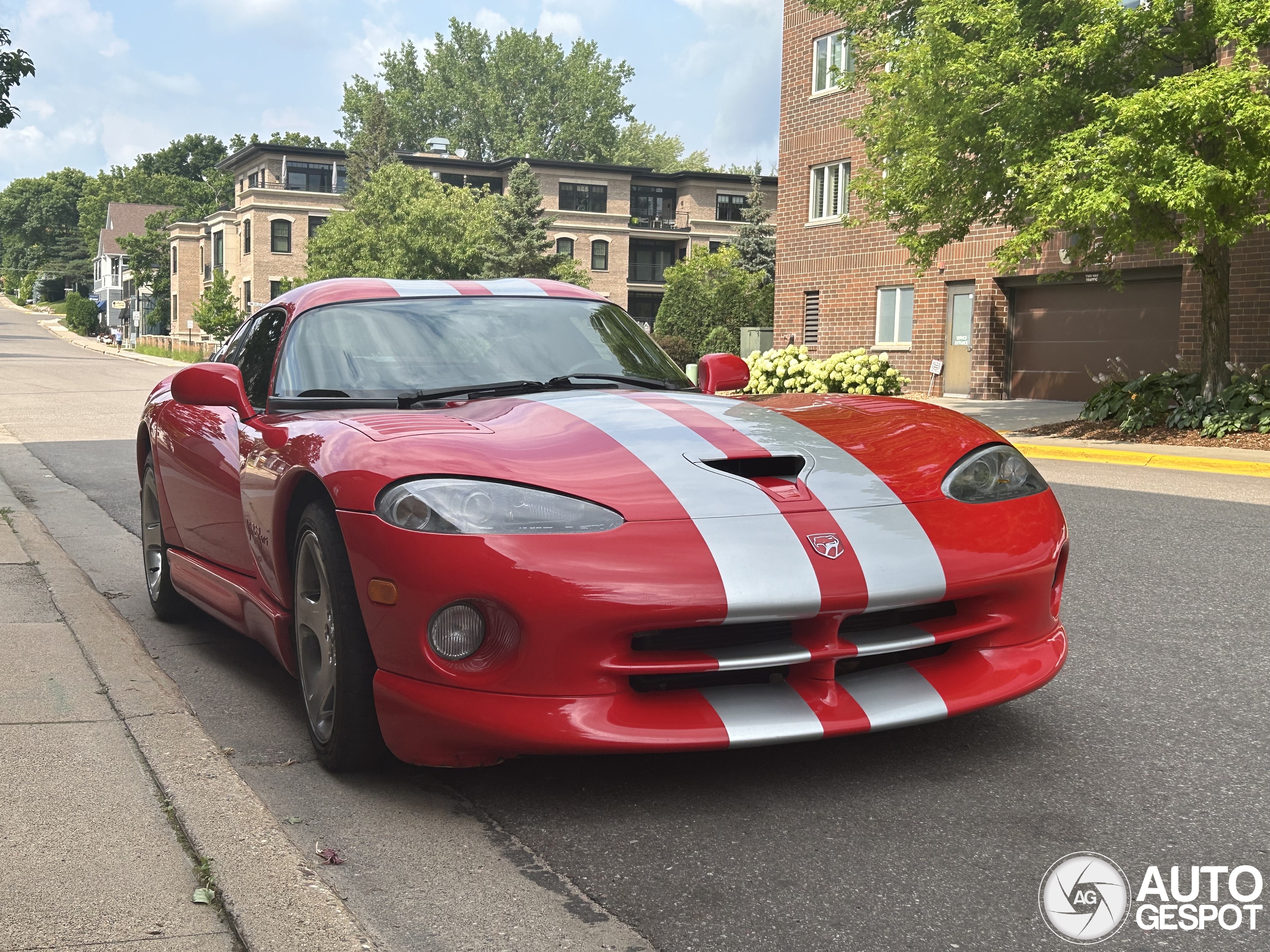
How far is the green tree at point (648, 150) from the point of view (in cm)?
11019

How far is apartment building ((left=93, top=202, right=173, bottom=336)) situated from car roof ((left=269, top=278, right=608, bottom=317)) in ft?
336

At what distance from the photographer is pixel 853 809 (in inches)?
128

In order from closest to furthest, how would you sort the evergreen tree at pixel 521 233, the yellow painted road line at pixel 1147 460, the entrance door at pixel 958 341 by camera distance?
the yellow painted road line at pixel 1147 460, the entrance door at pixel 958 341, the evergreen tree at pixel 521 233

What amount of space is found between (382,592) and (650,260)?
230 ft

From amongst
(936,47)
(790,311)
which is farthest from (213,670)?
(790,311)

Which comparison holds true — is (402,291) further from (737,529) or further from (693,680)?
(693,680)

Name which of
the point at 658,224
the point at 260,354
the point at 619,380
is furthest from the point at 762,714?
the point at 658,224

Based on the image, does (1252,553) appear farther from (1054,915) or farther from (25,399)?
(25,399)

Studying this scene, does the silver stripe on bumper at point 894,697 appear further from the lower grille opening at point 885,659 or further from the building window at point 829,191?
the building window at point 829,191

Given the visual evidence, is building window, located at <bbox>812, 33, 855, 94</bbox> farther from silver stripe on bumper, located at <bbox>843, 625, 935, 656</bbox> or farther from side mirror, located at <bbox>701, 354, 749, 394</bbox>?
silver stripe on bumper, located at <bbox>843, 625, 935, 656</bbox>

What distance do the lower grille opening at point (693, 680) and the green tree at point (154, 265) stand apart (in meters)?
92.5

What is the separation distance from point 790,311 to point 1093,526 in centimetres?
2398

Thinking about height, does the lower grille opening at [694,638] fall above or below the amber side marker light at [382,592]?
below

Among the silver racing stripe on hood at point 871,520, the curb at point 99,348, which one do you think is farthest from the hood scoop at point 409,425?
the curb at point 99,348
